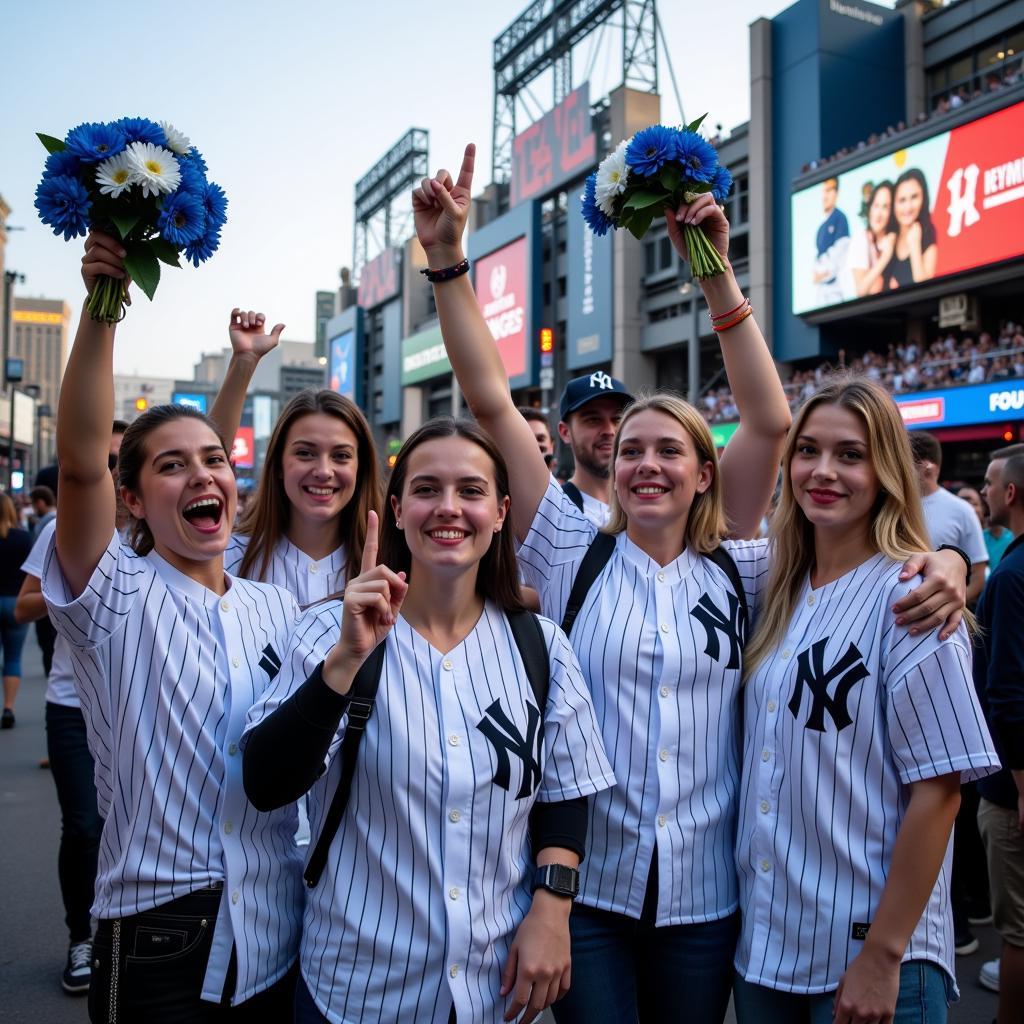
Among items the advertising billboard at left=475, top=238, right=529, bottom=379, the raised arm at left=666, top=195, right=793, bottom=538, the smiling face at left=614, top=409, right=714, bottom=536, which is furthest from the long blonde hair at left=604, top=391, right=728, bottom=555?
the advertising billboard at left=475, top=238, right=529, bottom=379

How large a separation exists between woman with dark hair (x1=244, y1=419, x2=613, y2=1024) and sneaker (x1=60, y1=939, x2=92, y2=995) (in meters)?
2.61

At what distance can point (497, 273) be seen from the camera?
42.7 m

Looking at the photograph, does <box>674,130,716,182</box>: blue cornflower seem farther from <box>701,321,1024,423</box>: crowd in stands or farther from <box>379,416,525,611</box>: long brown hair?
<box>701,321,1024,423</box>: crowd in stands

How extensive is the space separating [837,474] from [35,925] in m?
4.73

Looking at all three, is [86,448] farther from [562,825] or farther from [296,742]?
[562,825]

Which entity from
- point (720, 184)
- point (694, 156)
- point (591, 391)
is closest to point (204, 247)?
point (694, 156)

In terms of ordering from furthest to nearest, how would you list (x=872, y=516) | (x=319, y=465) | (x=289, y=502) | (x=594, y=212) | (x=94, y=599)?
(x=289, y=502)
(x=319, y=465)
(x=594, y=212)
(x=872, y=516)
(x=94, y=599)

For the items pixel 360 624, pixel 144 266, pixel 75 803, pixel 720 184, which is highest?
pixel 720 184

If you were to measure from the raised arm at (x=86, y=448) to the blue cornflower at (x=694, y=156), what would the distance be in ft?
5.42

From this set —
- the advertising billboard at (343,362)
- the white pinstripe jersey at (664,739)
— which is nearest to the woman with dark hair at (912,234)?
the white pinstripe jersey at (664,739)

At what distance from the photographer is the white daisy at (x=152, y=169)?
215 cm

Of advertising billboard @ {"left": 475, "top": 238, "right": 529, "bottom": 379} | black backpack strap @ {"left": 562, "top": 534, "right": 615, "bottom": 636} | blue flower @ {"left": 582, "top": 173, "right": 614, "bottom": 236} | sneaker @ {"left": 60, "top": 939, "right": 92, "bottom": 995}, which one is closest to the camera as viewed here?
black backpack strap @ {"left": 562, "top": 534, "right": 615, "bottom": 636}

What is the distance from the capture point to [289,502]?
3.43 m

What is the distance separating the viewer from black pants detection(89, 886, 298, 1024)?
2057mm
